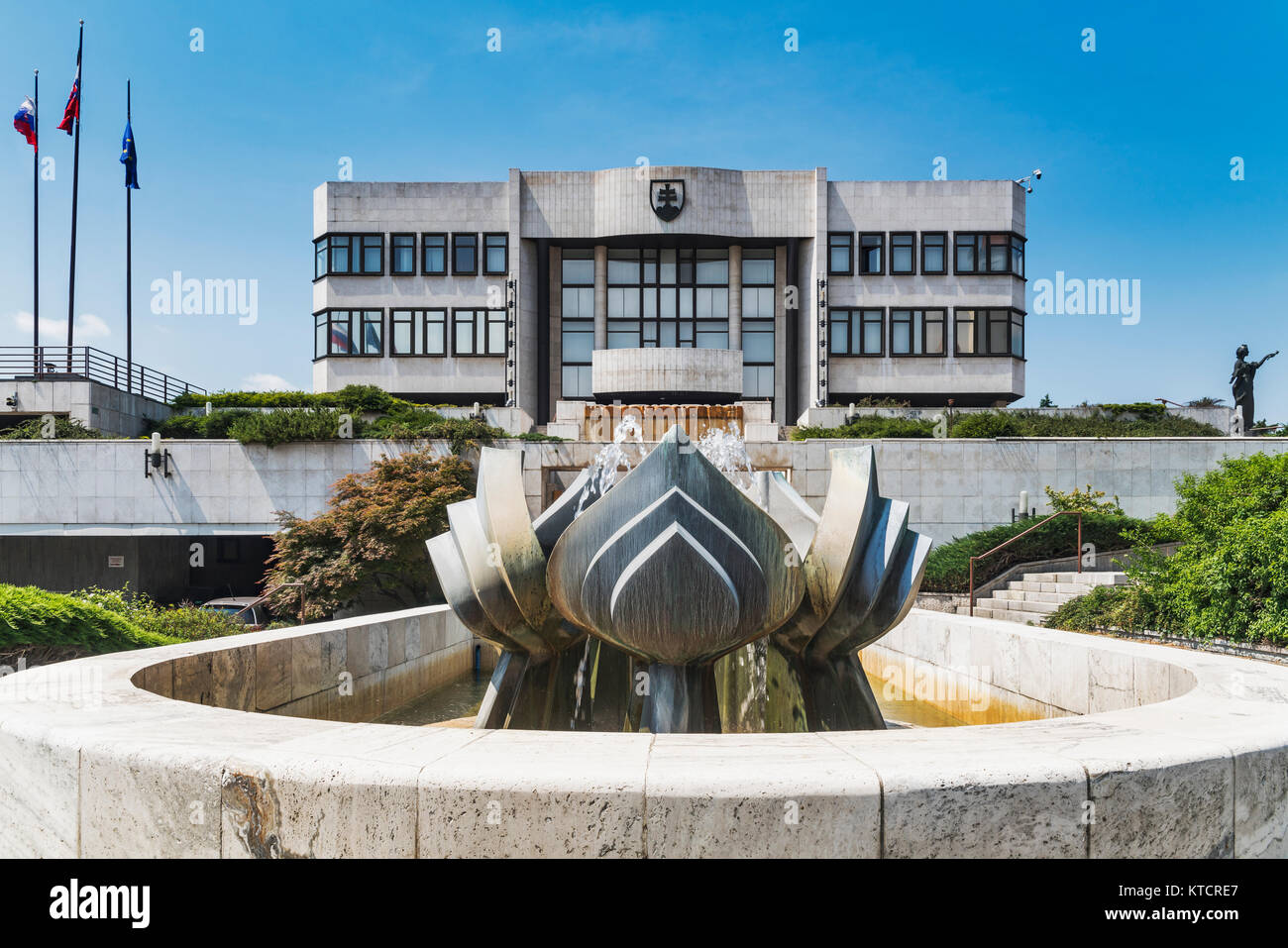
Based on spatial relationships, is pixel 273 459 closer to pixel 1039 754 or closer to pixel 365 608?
pixel 365 608

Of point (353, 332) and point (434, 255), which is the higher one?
point (434, 255)

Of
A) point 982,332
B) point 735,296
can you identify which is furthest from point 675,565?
point 982,332

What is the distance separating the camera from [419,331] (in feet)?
134

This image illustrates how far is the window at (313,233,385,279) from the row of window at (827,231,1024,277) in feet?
70.7

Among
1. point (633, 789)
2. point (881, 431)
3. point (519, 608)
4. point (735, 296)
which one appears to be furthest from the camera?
point (735, 296)

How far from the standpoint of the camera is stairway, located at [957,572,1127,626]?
17.4 m

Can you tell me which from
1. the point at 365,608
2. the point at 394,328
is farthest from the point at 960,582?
the point at 394,328

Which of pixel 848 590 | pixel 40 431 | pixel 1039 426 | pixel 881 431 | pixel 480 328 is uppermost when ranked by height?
pixel 480 328

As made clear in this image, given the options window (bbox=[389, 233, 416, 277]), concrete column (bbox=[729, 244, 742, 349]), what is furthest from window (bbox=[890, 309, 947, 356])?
window (bbox=[389, 233, 416, 277])

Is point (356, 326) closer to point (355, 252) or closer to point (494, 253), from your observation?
point (355, 252)

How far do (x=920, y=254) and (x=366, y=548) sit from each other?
3083 centimetres
